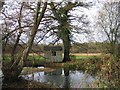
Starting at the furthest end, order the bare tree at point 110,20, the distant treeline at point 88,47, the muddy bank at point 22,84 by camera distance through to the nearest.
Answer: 1. the bare tree at point 110,20
2. the distant treeline at point 88,47
3. the muddy bank at point 22,84

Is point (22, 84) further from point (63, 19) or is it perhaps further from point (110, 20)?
point (110, 20)

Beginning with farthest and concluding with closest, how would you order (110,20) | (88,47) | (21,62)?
(110,20) → (88,47) → (21,62)

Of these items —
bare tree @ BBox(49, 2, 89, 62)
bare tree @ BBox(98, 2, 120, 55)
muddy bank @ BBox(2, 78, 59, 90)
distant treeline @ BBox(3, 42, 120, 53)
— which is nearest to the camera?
muddy bank @ BBox(2, 78, 59, 90)

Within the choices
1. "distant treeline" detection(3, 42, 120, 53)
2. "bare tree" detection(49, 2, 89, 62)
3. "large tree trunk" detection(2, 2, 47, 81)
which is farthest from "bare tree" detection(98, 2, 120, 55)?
"large tree trunk" detection(2, 2, 47, 81)

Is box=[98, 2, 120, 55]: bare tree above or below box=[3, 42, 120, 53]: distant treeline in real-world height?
above

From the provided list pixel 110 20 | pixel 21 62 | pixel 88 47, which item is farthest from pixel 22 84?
pixel 110 20

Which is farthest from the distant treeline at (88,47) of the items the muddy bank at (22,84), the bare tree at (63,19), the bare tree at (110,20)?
the muddy bank at (22,84)

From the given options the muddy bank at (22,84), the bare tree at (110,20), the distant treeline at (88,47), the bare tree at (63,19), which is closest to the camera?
the muddy bank at (22,84)

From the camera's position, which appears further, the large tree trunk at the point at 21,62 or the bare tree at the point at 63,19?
the bare tree at the point at 63,19

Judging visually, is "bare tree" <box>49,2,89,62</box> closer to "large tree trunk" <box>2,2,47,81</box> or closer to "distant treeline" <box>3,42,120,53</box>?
"distant treeline" <box>3,42,120,53</box>

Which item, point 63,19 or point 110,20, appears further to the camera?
point 110,20

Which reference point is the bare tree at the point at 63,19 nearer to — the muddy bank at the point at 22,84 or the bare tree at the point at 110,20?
the bare tree at the point at 110,20

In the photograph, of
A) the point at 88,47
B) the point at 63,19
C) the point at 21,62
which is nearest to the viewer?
the point at 21,62

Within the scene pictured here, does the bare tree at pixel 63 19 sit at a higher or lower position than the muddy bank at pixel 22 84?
higher
